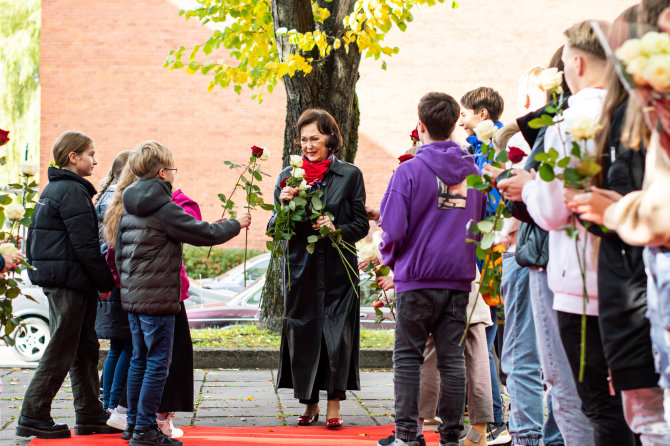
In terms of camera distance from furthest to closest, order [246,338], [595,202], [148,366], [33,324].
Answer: [33,324] → [246,338] → [148,366] → [595,202]

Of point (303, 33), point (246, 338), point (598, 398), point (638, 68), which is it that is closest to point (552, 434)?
point (598, 398)

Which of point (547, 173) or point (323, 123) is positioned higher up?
point (323, 123)

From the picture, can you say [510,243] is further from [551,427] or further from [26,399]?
[26,399]

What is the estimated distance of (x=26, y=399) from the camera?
18.2ft

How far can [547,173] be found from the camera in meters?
3.19

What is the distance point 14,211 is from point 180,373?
67.0 inches

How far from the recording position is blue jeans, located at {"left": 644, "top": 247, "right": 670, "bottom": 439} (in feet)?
8.61

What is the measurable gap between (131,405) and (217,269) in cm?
1613

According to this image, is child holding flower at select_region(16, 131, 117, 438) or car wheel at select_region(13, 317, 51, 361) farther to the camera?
car wheel at select_region(13, 317, 51, 361)

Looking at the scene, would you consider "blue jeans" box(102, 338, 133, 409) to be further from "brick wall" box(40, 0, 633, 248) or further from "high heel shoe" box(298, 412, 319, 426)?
"brick wall" box(40, 0, 633, 248)

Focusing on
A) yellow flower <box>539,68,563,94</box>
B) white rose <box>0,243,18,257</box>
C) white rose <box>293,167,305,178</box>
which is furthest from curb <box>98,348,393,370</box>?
yellow flower <box>539,68,563,94</box>

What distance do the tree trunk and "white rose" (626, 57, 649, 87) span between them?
7.35 metres

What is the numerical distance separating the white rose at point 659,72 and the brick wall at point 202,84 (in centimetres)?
2103

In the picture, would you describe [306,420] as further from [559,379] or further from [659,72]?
[659,72]
